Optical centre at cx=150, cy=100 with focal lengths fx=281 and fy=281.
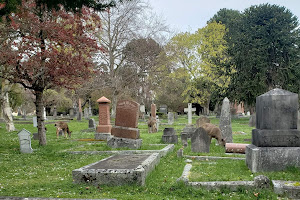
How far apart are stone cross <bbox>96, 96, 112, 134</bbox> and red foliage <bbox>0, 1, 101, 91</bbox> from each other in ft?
14.1

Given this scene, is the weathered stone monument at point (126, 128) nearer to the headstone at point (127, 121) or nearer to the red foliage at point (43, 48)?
the headstone at point (127, 121)

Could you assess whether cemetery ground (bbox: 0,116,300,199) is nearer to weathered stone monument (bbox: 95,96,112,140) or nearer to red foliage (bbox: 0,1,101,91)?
red foliage (bbox: 0,1,101,91)

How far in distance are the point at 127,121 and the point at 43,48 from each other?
5.00m

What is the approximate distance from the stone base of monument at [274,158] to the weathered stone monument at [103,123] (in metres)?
10.6

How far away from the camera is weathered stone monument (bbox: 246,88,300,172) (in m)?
6.88

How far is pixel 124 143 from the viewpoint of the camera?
471 inches

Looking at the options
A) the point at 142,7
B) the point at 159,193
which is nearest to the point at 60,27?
the point at 159,193

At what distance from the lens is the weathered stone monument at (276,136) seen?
6.88 m

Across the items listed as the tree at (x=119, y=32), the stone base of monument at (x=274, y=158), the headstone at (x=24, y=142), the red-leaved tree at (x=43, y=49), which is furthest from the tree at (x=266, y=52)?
the headstone at (x=24, y=142)

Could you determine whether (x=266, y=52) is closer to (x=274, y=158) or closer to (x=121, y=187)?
(x=274, y=158)

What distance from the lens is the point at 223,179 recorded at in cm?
605

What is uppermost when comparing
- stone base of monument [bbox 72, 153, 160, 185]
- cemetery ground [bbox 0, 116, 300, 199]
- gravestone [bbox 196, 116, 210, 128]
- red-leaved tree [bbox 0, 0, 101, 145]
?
red-leaved tree [bbox 0, 0, 101, 145]

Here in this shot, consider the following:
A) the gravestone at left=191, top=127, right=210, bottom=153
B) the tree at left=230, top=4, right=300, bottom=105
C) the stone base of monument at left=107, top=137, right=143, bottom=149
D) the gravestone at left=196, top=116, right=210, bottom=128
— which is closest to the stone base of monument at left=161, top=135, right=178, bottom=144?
the stone base of monument at left=107, top=137, right=143, bottom=149

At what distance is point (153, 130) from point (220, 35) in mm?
19990
